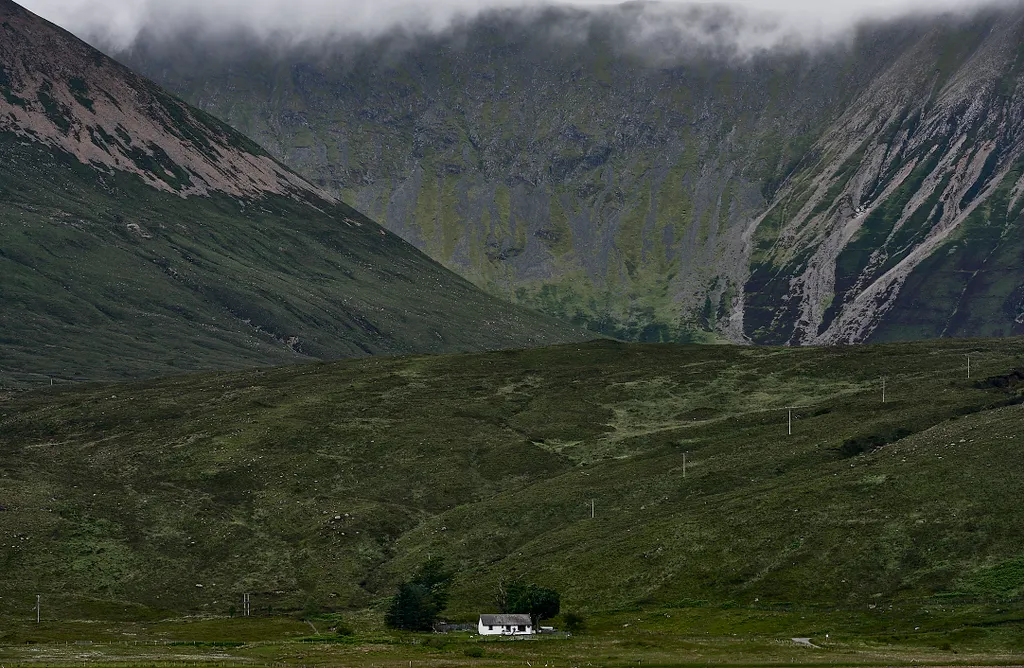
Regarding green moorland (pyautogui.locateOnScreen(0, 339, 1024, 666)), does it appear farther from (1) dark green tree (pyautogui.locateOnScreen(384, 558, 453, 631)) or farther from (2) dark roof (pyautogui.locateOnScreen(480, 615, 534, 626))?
(2) dark roof (pyautogui.locateOnScreen(480, 615, 534, 626))

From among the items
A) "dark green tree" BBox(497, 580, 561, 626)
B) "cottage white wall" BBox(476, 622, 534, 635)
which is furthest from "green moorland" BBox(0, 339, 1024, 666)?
"dark green tree" BBox(497, 580, 561, 626)

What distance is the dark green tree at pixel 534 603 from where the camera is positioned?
14325 cm

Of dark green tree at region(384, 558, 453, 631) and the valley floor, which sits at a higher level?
dark green tree at region(384, 558, 453, 631)

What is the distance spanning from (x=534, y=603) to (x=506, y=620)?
23.7 ft

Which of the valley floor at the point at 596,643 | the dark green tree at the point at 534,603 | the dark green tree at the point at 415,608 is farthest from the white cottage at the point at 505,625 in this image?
the dark green tree at the point at 415,608

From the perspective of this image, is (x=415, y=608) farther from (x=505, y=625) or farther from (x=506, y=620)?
(x=505, y=625)

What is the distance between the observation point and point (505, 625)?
136 metres

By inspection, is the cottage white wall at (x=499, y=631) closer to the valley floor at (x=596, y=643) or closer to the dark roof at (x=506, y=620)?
the dark roof at (x=506, y=620)

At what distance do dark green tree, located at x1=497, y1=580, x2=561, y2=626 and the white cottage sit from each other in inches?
158

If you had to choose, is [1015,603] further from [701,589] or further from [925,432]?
[925,432]

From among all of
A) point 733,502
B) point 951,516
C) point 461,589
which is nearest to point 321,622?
point 461,589

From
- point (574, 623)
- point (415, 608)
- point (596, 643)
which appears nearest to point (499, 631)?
point (574, 623)

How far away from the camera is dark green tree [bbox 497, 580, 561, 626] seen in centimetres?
14325

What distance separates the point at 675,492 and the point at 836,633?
70.0 m
